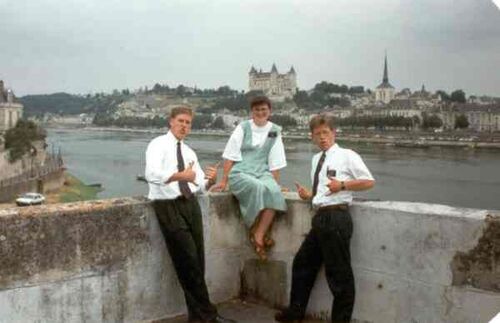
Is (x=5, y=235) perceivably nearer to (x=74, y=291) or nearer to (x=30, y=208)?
(x=30, y=208)

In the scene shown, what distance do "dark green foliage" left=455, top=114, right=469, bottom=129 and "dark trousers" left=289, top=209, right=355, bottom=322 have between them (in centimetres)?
11496

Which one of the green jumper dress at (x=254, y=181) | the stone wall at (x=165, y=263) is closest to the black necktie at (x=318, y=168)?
the stone wall at (x=165, y=263)

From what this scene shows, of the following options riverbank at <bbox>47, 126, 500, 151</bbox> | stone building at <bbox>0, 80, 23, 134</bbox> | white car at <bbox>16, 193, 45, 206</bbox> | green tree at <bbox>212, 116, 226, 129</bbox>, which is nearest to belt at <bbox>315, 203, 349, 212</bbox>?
white car at <bbox>16, 193, 45, 206</bbox>

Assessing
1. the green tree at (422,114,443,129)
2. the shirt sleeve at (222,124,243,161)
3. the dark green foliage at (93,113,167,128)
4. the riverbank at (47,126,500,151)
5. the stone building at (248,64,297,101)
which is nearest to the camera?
the shirt sleeve at (222,124,243,161)

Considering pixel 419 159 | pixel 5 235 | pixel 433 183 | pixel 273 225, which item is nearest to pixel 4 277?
pixel 5 235

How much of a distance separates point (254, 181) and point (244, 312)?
88cm

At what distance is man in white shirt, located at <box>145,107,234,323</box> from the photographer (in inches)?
151

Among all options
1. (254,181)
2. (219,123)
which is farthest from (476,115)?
(254,181)

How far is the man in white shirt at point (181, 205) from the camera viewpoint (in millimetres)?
3826

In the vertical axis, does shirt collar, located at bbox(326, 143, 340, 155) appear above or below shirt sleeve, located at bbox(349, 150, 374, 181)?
above

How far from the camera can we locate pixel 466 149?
9081 centimetres

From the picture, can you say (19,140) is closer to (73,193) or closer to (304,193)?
(73,193)

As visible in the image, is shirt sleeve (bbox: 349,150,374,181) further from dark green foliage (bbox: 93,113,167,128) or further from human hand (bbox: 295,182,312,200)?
dark green foliage (bbox: 93,113,167,128)

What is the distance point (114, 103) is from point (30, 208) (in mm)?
157754
